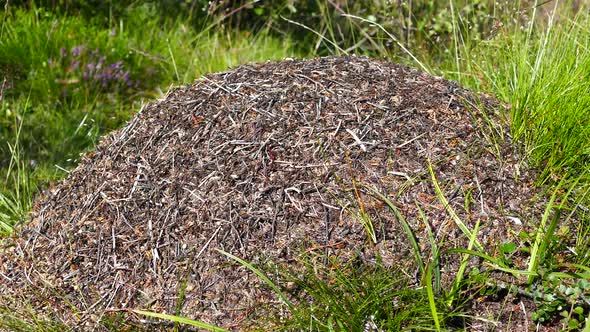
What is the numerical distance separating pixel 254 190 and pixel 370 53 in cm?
301

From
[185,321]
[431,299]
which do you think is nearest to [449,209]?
[431,299]

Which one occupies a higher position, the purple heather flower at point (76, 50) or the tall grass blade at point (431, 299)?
the tall grass blade at point (431, 299)

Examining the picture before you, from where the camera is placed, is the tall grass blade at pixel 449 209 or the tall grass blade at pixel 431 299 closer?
the tall grass blade at pixel 431 299

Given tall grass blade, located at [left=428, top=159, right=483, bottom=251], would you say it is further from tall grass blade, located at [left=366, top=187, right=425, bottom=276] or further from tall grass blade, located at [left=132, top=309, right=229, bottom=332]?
tall grass blade, located at [left=132, top=309, right=229, bottom=332]

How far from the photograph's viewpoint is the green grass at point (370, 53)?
2.33 meters

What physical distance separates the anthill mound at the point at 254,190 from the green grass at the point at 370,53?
0.31 feet

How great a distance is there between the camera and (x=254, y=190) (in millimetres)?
2668

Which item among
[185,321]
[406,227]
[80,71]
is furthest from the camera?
[80,71]

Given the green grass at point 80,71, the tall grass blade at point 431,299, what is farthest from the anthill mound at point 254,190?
the green grass at point 80,71

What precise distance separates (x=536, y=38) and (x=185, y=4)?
9.11ft

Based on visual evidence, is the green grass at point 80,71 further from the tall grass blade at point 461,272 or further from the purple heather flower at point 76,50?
the tall grass blade at point 461,272

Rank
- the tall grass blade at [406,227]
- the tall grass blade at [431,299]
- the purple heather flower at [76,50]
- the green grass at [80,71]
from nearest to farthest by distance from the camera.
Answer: the tall grass blade at [431,299] → the tall grass blade at [406,227] → the green grass at [80,71] → the purple heather flower at [76,50]

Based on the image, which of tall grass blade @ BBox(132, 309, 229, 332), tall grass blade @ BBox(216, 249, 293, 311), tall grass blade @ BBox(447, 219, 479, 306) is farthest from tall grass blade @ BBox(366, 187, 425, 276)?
tall grass blade @ BBox(132, 309, 229, 332)

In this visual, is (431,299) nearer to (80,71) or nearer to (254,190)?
(254,190)
